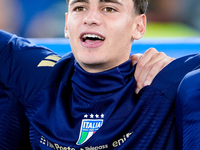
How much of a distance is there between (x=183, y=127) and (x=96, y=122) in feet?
1.01

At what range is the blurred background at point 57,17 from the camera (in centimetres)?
375

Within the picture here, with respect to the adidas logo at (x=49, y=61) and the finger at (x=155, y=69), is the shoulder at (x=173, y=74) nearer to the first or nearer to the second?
the finger at (x=155, y=69)

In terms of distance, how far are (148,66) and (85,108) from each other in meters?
0.29

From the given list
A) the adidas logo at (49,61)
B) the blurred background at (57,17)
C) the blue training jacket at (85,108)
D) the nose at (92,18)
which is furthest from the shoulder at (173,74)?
the blurred background at (57,17)

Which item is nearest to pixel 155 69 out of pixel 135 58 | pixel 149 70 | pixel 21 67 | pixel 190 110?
pixel 149 70

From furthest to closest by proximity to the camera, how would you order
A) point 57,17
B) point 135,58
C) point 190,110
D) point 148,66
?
1. point 57,17
2. point 135,58
3. point 148,66
4. point 190,110

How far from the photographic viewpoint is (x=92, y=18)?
101cm

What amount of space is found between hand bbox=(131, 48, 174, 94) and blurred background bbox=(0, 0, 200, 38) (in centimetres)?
271

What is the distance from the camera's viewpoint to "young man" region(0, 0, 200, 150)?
1.01 m

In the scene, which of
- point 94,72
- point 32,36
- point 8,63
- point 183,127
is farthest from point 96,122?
point 32,36

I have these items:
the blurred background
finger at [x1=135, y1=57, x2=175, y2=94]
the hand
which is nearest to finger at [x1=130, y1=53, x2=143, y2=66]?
the hand

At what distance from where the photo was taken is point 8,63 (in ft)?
4.21

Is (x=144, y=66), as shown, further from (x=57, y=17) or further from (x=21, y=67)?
(x=57, y=17)

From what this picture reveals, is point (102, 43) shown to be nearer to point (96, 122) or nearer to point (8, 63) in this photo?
point (96, 122)
